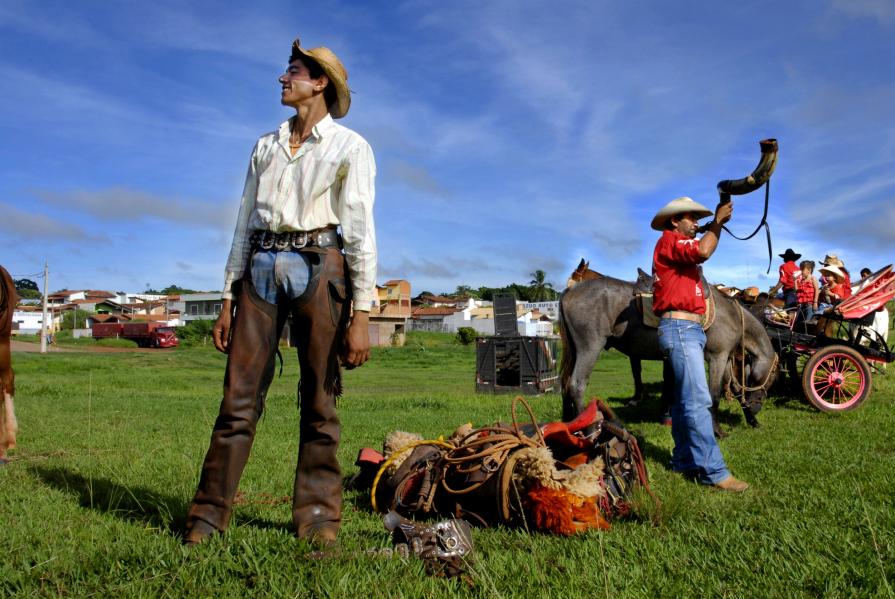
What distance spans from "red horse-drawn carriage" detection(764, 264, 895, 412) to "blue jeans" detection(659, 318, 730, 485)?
5.18 metres

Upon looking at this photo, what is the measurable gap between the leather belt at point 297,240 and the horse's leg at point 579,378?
5118 millimetres

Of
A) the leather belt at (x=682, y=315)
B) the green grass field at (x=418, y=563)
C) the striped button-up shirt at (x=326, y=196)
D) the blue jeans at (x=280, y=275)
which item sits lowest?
the green grass field at (x=418, y=563)

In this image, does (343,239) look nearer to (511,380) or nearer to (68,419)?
(68,419)

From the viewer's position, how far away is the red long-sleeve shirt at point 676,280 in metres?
5.50

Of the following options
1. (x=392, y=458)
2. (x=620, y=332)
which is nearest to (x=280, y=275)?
(x=392, y=458)

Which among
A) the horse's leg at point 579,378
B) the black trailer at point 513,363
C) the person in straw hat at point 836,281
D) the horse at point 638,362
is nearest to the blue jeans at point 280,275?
the horse's leg at point 579,378

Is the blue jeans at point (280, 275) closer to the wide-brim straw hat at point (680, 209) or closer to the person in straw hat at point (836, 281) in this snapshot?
the wide-brim straw hat at point (680, 209)

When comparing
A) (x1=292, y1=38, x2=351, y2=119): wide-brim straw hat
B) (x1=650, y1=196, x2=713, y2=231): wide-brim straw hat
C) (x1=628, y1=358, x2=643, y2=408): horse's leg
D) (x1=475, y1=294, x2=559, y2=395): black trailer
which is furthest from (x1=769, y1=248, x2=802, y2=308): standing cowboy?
(x1=292, y1=38, x2=351, y2=119): wide-brim straw hat

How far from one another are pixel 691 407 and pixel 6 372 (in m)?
6.10

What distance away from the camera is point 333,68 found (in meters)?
3.62

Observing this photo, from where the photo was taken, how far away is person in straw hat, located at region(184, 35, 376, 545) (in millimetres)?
3391

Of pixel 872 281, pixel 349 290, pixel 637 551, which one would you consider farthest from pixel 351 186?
pixel 872 281

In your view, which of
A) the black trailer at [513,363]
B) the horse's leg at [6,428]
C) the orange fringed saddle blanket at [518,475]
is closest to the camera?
the orange fringed saddle blanket at [518,475]

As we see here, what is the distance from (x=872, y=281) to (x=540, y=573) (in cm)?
964
